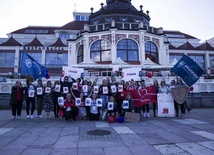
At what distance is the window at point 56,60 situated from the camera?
39.0m

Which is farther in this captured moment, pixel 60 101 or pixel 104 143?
pixel 60 101

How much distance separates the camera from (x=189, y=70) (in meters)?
10.9

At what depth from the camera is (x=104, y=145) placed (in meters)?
4.93

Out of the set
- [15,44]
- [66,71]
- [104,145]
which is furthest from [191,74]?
[15,44]

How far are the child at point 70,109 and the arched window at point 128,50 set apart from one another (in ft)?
65.4

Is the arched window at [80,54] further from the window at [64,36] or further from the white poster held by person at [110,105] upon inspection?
the white poster held by person at [110,105]

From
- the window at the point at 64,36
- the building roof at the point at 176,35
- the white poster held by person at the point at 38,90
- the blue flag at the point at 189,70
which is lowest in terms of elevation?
the white poster held by person at the point at 38,90

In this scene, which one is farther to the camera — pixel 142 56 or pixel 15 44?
pixel 15 44

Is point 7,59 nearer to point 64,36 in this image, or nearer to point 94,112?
point 64,36

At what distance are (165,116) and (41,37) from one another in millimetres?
44370

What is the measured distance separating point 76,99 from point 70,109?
0.54 m

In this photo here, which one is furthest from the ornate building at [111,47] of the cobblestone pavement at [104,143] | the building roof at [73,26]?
the cobblestone pavement at [104,143]

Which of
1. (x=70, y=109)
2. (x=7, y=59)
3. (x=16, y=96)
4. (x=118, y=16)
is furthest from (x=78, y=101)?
(x=7, y=59)

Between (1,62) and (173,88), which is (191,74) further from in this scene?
(1,62)
